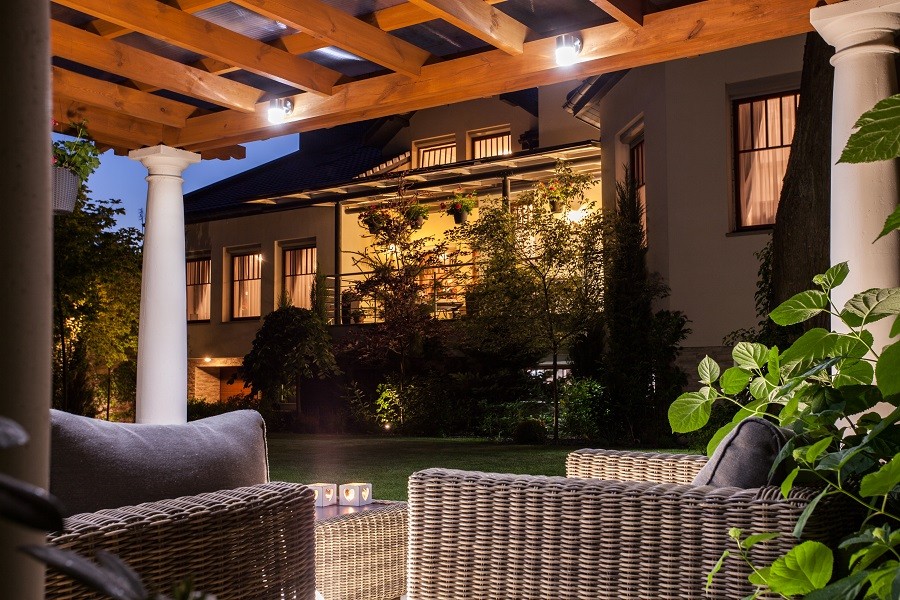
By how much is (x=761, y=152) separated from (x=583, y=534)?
8319mm

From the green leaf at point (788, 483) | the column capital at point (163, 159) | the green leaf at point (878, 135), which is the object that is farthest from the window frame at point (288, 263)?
the green leaf at point (878, 135)

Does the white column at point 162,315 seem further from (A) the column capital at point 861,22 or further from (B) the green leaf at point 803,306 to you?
(B) the green leaf at point 803,306

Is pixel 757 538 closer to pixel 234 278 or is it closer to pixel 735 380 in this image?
pixel 735 380

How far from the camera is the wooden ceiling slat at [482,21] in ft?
14.4

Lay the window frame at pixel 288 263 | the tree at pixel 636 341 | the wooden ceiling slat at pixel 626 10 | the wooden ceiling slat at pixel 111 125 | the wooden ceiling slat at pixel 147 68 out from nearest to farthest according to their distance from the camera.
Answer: the wooden ceiling slat at pixel 626 10, the wooden ceiling slat at pixel 147 68, the wooden ceiling slat at pixel 111 125, the tree at pixel 636 341, the window frame at pixel 288 263

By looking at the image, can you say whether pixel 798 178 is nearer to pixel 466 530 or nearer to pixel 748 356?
pixel 748 356

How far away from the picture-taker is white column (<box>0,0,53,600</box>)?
66cm

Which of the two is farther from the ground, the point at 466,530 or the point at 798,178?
the point at 798,178

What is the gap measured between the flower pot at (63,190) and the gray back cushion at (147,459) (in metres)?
3.71

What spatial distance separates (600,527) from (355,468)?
22.0 feet

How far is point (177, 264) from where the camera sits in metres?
6.04

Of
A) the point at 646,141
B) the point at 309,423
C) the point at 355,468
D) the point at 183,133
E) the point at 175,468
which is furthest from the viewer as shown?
the point at 309,423

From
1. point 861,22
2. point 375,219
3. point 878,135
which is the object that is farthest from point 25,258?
point 375,219

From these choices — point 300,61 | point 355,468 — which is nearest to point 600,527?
point 300,61
